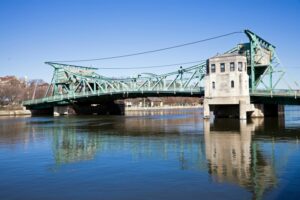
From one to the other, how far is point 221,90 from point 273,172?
5618 cm

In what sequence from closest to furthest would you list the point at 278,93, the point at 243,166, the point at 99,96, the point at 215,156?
the point at 243,166, the point at 215,156, the point at 278,93, the point at 99,96

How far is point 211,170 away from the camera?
21.4 metres

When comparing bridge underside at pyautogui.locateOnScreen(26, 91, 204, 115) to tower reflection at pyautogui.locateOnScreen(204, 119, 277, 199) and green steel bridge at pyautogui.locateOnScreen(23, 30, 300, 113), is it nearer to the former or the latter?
green steel bridge at pyautogui.locateOnScreen(23, 30, 300, 113)

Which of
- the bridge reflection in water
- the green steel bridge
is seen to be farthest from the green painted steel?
the bridge reflection in water

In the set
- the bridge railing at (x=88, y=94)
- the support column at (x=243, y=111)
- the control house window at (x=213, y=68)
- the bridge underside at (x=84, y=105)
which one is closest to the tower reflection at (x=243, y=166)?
the support column at (x=243, y=111)

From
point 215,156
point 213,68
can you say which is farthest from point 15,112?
point 215,156

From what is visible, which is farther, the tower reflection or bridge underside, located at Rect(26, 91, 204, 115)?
bridge underside, located at Rect(26, 91, 204, 115)

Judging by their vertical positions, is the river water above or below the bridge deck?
below

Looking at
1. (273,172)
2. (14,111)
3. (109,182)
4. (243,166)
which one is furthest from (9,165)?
(14,111)

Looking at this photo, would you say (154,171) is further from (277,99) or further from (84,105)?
(84,105)

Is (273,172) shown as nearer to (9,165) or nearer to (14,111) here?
(9,165)

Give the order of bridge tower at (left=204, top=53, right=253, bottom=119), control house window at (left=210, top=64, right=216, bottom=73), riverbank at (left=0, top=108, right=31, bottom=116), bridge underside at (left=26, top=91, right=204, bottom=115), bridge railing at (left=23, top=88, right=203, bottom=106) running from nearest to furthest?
1. bridge tower at (left=204, top=53, right=253, bottom=119)
2. control house window at (left=210, top=64, right=216, bottom=73)
3. bridge railing at (left=23, top=88, right=203, bottom=106)
4. bridge underside at (left=26, top=91, right=204, bottom=115)
5. riverbank at (left=0, top=108, right=31, bottom=116)

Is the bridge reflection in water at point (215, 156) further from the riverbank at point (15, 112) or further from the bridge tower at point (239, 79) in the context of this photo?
the riverbank at point (15, 112)

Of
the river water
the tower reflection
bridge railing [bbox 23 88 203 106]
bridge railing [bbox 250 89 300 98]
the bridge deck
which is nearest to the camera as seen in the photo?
the river water
